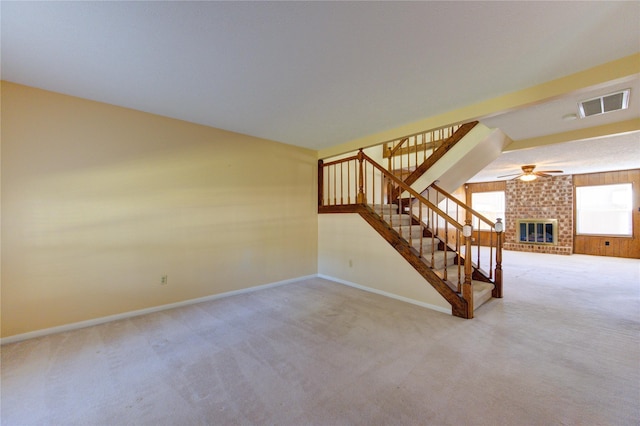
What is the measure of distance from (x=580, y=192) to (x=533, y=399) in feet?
28.4

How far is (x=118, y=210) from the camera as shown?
280 centimetres

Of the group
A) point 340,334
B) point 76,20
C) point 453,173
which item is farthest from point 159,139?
point 453,173

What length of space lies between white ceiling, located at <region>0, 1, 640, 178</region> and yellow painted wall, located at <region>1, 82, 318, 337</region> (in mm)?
382

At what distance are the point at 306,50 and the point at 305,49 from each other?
0.01 m

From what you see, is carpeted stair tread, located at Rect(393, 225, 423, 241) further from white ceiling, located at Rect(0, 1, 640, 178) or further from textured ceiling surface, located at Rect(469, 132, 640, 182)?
textured ceiling surface, located at Rect(469, 132, 640, 182)

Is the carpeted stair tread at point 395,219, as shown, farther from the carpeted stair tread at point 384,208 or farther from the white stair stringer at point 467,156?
the white stair stringer at point 467,156

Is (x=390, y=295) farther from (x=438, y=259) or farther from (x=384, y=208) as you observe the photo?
(x=384, y=208)

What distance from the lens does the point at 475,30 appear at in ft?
5.44

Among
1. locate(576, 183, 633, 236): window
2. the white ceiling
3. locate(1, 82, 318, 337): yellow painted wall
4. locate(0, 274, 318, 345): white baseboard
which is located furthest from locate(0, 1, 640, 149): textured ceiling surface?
locate(576, 183, 633, 236): window

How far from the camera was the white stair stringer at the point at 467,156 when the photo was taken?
11.8 feet

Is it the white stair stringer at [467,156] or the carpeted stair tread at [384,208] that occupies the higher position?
the white stair stringer at [467,156]

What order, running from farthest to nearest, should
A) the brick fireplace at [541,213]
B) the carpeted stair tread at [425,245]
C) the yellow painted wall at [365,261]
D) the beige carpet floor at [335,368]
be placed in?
the brick fireplace at [541,213]
the carpeted stair tread at [425,245]
the yellow painted wall at [365,261]
the beige carpet floor at [335,368]

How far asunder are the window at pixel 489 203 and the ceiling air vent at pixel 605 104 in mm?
6667

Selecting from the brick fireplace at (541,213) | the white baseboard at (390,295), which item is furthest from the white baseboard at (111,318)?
the brick fireplace at (541,213)
